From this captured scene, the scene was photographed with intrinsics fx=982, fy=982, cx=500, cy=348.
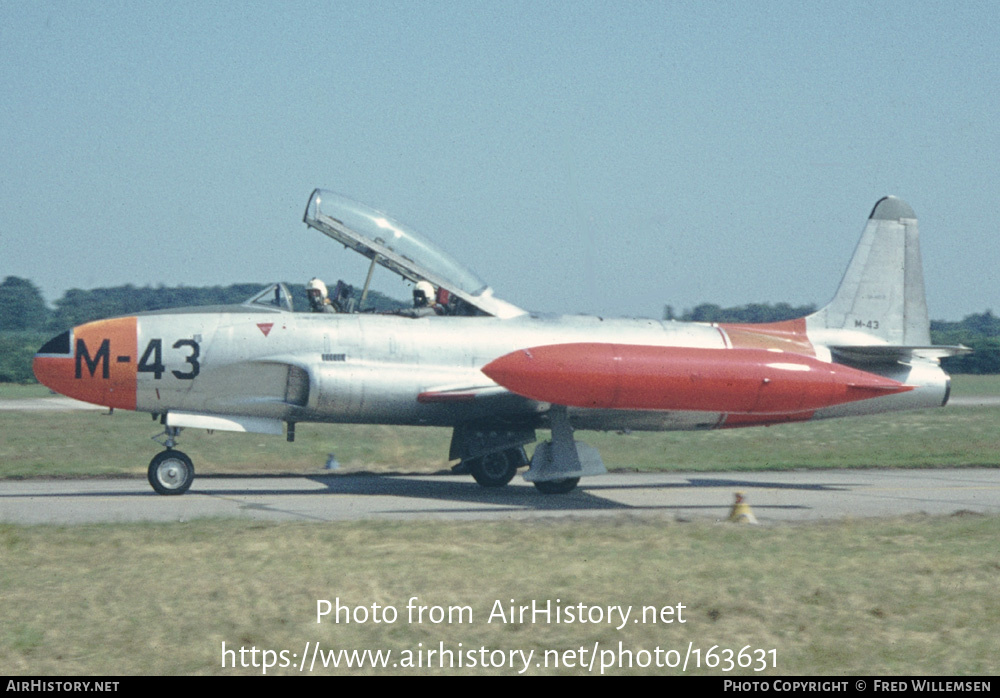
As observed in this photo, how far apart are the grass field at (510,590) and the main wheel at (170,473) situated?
329 centimetres

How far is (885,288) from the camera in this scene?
57.0ft

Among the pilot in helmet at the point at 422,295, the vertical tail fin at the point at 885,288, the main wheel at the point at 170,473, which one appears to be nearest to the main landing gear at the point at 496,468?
the pilot in helmet at the point at 422,295

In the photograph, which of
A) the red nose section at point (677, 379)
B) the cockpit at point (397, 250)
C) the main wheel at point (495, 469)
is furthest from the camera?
the main wheel at point (495, 469)

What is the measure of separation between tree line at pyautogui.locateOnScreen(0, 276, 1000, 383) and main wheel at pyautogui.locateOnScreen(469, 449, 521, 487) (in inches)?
111

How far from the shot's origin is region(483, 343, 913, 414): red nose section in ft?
42.2

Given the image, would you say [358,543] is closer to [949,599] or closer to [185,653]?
[185,653]

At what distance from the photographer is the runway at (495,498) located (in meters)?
12.3

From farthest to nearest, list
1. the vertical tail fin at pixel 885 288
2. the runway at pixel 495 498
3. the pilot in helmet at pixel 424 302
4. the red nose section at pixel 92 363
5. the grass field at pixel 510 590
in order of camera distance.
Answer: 1. the vertical tail fin at pixel 885 288
2. the pilot in helmet at pixel 424 302
3. the red nose section at pixel 92 363
4. the runway at pixel 495 498
5. the grass field at pixel 510 590

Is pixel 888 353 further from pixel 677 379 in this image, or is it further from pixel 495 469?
pixel 495 469

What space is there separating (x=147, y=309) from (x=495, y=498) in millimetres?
5828

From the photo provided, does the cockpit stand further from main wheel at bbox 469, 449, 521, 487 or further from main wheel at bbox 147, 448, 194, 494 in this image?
main wheel at bbox 147, 448, 194, 494

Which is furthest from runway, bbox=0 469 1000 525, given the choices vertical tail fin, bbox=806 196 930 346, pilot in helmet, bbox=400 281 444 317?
pilot in helmet, bbox=400 281 444 317

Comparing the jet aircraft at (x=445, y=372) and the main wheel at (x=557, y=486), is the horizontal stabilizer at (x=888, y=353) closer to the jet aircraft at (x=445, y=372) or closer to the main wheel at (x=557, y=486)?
the jet aircraft at (x=445, y=372)
